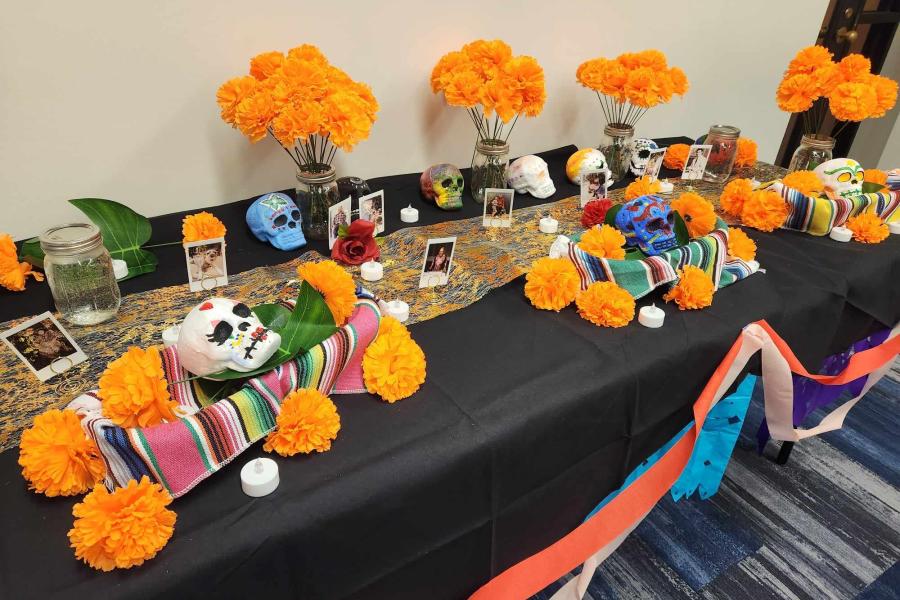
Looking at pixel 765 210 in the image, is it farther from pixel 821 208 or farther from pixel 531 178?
pixel 531 178

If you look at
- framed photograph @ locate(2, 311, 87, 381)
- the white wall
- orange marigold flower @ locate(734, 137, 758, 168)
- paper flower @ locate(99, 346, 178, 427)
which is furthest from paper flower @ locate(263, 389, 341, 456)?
orange marigold flower @ locate(734, 137, 758, 168)

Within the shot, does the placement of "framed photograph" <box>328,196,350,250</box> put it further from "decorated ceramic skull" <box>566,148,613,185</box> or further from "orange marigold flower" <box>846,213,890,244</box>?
"orange marigold flower" <box>846,213,890,244</box>

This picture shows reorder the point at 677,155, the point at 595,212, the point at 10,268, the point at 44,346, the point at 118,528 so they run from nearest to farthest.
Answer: the point at 118,528
the point at 44,346
the point at 10,268
the point at 595,212
the point at 677,155

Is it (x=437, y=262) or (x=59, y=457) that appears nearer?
(x=59, y=457)

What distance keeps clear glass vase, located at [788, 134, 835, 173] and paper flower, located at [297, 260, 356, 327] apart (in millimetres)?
1544

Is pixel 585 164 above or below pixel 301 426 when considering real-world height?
above

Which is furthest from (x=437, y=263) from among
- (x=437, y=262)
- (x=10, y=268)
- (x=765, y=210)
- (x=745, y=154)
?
(x=745, y=154)

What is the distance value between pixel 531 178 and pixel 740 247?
508 millimetres

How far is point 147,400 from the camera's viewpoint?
64 centimetres

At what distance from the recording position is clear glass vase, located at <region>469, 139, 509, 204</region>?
4.57 ft

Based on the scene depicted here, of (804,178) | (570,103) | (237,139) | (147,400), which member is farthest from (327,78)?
(804,178)

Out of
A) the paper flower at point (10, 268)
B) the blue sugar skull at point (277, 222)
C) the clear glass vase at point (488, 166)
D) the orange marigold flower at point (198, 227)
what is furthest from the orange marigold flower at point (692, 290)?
the paper flower at point (10, 268)

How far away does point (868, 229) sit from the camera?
139 centimetres

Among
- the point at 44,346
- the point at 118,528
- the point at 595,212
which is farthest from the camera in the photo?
the point at 595,212
